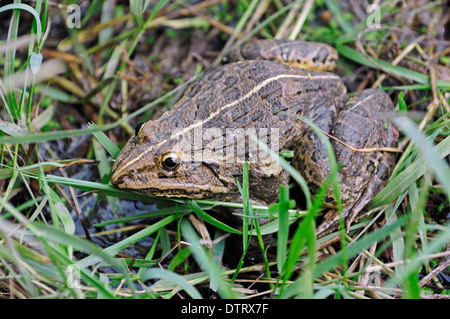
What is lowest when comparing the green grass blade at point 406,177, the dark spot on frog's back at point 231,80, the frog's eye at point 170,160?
the green grass blade at point 406,177

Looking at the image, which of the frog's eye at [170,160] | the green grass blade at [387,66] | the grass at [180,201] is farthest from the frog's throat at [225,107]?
the green grass blade at [387,66]

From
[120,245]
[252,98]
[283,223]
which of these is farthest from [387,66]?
[120,245]

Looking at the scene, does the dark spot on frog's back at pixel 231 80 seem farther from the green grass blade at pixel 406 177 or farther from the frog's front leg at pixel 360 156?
the green grass blade at pixel 406 177

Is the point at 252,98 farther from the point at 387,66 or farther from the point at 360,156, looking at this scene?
the point at 387,66

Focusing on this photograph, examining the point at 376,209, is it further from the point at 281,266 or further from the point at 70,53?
the point at 70,53

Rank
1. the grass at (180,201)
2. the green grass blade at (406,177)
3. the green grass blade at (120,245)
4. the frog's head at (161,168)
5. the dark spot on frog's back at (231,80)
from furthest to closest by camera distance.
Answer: the dark spot on frog's back at (231,80) → the green grass blade at (406,177) → the frog's head at (161,168) → the green grass blade at (120,245) → the grass at (180,201)

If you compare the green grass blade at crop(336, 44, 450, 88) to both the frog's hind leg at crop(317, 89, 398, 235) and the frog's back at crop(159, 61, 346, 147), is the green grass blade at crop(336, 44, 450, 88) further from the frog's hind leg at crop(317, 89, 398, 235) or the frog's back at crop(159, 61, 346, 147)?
the frog's back at crop(159, 61, 346, 147)

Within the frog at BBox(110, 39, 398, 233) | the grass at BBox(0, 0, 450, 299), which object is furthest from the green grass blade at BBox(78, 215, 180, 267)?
the frog at BBox(110, 39, 398, 233)

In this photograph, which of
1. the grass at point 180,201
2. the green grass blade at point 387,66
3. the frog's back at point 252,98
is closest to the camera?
the grass at point 180,201
